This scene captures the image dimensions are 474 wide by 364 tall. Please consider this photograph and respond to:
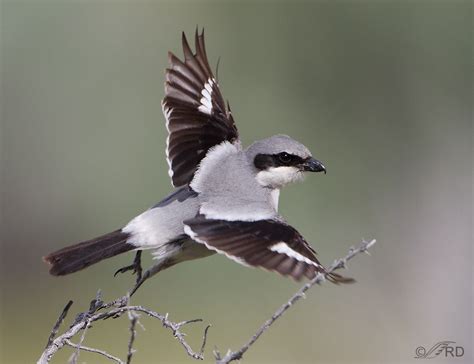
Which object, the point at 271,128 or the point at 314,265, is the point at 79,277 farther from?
the point at 314,265

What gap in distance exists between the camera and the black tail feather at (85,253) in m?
3.18

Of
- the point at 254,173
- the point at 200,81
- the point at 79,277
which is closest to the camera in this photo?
the point at 254,173

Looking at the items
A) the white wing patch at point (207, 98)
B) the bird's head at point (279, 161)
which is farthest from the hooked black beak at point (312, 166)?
the white wing patch at point (207, 98)

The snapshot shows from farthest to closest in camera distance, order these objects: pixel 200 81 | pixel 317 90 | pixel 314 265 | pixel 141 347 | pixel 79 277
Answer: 1. pixel 317 90
2. pixel 79 277
3. pixel 141 347
4. pixel 200 81
5. pixel 314 265

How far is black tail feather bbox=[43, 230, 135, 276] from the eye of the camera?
125 inches

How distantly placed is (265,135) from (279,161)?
3.83 m

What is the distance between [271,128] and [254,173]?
13.3ft

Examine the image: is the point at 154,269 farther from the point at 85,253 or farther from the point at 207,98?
the point at 207,98

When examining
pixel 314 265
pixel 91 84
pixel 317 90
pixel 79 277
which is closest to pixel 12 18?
pixel 91 84

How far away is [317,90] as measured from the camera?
814cm

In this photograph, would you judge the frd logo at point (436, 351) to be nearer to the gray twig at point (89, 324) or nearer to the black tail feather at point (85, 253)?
the gray twig at point (89, 324)

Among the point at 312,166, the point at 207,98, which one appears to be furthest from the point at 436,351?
the point at 207,98

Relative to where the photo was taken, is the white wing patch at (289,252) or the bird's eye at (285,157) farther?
the bird's eye at (285,157)

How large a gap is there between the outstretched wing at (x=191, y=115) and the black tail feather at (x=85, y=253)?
1.52ft
